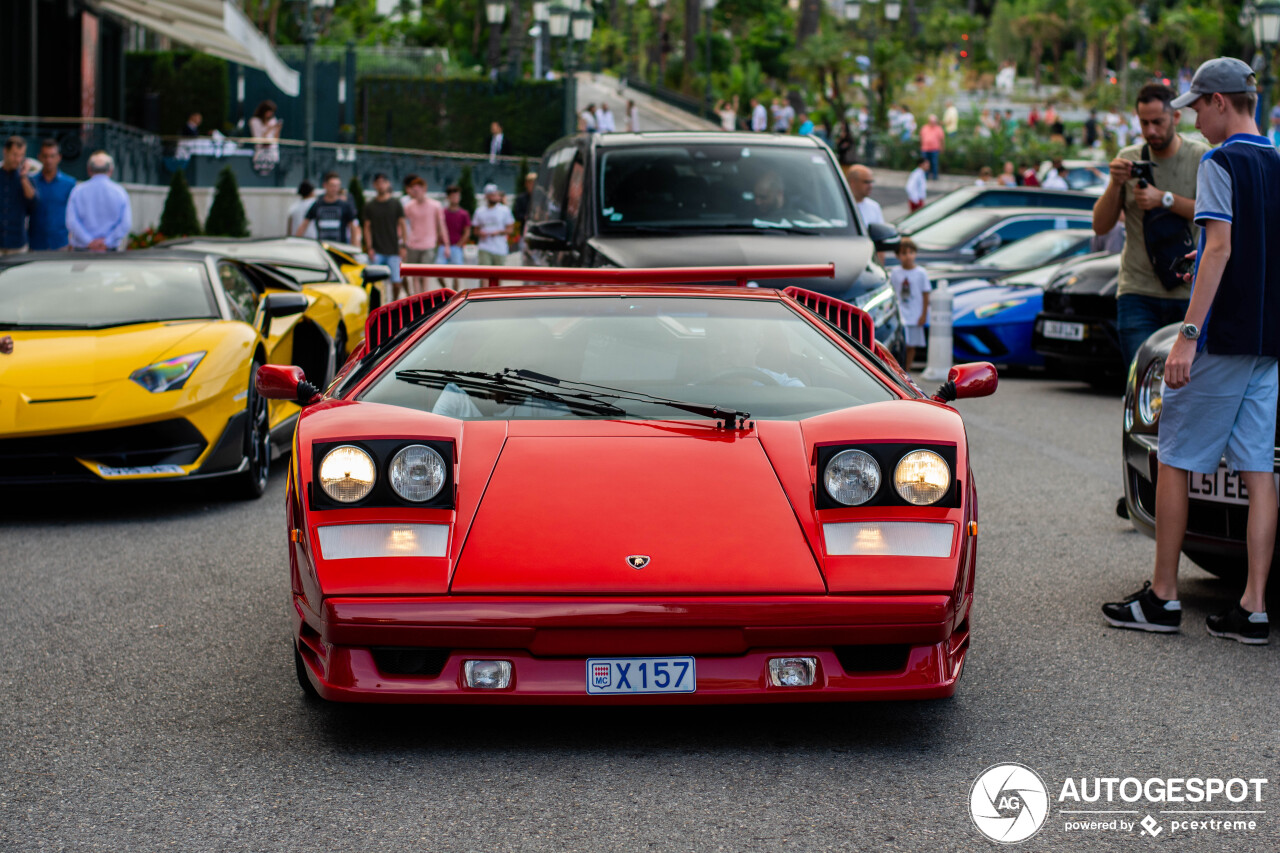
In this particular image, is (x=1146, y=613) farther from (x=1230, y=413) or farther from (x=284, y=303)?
(x=284, y=303)

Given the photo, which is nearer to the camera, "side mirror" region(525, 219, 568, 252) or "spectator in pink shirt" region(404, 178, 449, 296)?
"side mirror" region(525, 219, 568, 252)

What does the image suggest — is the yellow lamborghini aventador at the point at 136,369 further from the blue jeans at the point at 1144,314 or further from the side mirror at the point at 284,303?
the blue jeans at the point at 1144,314

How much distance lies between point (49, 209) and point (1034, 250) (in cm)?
933

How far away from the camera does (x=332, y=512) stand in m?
3.77

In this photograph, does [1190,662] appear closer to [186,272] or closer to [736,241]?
[736,241]

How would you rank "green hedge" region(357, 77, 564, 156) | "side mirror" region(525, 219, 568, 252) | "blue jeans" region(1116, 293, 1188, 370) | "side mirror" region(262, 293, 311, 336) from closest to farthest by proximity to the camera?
"blue jeans" region(1116, 293, 1188, 370) → "side mirror" region(262, 293, 311, 336) → "side mirror" region(525, 219, 568, 252) → "green hedge" region(357, 77, 564, 156)

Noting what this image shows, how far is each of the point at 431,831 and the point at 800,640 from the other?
0.95 metres

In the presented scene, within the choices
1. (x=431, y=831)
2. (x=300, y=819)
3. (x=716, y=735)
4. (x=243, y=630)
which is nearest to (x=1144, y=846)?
(x=716, y=735)


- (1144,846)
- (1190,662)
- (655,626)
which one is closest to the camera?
(1144,846)

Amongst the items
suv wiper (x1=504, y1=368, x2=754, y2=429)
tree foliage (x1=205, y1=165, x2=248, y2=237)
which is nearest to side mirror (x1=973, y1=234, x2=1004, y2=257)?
tree foliage (x1=205, y1=165, x2=248, y2=237)

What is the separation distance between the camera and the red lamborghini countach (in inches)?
141

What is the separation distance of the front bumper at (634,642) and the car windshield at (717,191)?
5.87 meters

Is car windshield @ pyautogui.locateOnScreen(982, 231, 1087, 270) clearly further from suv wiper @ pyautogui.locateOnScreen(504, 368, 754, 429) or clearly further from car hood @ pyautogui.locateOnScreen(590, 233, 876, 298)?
suv wiper @ pyautogui.locateOnScreen(504, 368, 754, 429)

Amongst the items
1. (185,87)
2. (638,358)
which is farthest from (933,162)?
(638,358)
